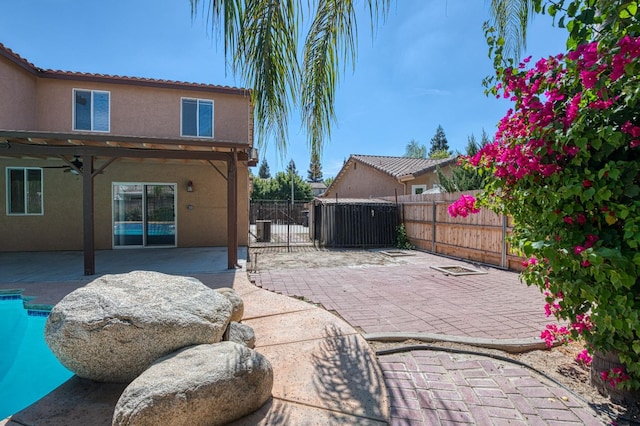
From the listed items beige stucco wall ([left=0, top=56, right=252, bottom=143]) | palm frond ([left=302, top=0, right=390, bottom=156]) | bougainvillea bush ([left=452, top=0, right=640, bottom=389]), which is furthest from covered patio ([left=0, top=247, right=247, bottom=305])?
bougainvillea bush ([left=452, top=0, right=640, bottom=389])

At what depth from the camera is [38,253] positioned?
1003cm

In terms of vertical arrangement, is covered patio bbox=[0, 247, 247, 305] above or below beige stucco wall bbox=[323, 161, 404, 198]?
below

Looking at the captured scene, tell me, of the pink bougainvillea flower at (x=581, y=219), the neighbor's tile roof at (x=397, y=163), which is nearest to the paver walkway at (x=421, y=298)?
the pink bougainvillea flower at (x=581, y=219)

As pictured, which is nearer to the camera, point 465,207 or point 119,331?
point 119,331

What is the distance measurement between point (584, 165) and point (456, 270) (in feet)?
20.5

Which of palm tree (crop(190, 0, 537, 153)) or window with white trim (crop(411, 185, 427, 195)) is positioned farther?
window with white trim (crop(411, 185, 427, 195))

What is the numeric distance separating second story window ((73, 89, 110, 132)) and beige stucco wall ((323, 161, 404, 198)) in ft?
42.4

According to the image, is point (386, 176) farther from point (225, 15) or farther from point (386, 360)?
point (225, 15)

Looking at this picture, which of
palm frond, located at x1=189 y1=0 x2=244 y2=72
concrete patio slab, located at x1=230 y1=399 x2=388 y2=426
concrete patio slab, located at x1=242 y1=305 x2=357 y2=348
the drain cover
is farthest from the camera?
the drain cover

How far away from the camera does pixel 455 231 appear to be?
32.5 feet

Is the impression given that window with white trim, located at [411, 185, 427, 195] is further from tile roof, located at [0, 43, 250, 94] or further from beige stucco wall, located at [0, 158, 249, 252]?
tile roof, located at [0, 43, 250, 94]

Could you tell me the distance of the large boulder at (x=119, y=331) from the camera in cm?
283

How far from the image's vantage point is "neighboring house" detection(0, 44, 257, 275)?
10.3m

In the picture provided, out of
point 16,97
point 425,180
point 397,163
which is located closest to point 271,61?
point 16,97
